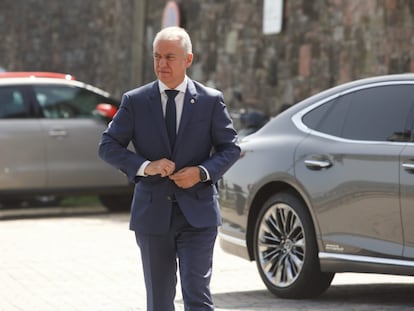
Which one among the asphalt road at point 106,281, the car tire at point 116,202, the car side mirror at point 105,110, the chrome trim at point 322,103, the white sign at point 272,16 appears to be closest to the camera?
the chrome trim at point 322,103

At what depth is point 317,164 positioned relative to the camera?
883 cm

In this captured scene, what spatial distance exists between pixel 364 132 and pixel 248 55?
1185 cm

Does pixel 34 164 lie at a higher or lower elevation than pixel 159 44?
lower

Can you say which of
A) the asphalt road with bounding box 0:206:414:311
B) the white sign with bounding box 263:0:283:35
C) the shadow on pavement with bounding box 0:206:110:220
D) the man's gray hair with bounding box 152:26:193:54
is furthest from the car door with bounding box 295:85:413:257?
the white sign with bounding box 263:0:283:35

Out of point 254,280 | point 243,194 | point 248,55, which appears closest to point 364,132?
point 243,194

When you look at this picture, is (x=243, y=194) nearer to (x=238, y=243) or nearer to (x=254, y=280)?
(x=238, y=243)

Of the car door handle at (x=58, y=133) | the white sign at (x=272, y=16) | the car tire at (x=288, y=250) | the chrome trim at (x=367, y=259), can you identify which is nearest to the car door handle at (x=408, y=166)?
the chrome trim at (x=367, y=259)

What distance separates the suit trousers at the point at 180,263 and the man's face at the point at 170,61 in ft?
1.91

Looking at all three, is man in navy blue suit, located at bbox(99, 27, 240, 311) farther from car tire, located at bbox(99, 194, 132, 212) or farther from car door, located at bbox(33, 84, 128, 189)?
car tire, located at bbox(99, 194, 132, 212)

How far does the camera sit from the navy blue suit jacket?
6102 millimetres

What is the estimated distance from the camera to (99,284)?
33.0ft

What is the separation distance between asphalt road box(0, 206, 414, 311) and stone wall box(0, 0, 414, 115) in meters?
4.55

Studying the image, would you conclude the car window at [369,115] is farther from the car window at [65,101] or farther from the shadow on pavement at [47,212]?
the shadow on pavement at [47,212]

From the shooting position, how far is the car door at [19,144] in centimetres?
1583
